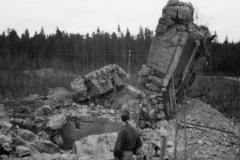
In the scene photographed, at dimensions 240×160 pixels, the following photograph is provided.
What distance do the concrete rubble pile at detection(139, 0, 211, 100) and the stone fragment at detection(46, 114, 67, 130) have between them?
3555 millimetres

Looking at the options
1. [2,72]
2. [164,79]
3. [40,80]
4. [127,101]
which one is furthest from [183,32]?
[2,72]

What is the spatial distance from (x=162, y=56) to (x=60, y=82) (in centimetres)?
491

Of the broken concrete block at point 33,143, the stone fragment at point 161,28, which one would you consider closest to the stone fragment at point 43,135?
the broken concrete block at point 33,143

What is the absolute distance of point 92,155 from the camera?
6.42 metres

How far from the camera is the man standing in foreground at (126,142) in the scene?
4.73m

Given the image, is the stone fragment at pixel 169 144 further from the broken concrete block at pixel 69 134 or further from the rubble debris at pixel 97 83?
the rubble debris at pixel 97 83

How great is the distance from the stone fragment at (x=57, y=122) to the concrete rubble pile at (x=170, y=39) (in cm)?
356

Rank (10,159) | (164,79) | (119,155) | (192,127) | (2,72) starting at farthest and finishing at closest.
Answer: (2,72)
(164,79)
(192,127)
(10,159)
(119,155)

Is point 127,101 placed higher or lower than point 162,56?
lower

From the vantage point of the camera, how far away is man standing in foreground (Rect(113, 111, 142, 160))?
4727 millimetres

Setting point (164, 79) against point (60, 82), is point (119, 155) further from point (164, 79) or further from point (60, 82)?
point (60, 82)

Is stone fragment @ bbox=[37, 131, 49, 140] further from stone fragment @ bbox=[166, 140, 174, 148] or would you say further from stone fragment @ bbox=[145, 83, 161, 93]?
stone fragment @ bbox=[145, 83, 161, 93]

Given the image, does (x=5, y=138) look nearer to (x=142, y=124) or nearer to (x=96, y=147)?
(x=96, y=147)

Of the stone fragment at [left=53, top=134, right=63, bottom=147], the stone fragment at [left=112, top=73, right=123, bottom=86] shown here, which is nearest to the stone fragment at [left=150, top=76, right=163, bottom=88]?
the stone fragment at [left=112, top=73, right=123, bottom=86]
